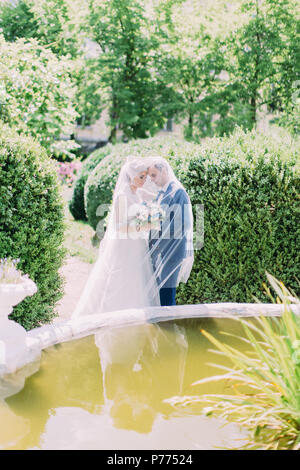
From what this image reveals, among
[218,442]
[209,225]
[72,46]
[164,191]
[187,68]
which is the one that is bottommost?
[218,442]

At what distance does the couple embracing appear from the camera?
5.55 meters

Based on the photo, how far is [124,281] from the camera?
5.62 m

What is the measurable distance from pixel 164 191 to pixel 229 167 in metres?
1.13

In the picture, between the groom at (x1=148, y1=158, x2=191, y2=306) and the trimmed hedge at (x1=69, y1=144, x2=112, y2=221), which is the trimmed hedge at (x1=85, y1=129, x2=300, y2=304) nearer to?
the groom at (x1=148, y1=158, x2=191, y2=306)

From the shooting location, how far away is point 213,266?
6496mm

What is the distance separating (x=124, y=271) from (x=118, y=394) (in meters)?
2.53

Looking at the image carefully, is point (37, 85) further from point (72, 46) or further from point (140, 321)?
point (72, 46)

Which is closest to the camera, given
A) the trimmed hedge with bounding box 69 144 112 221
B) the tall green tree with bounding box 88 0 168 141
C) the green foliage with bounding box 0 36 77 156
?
the green foliage with bounding box 0 36 77 156

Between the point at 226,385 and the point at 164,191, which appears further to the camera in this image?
the point at 164,191

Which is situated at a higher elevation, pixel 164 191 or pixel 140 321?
pixel 164 191

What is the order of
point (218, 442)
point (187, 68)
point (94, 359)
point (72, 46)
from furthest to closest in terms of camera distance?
point (72, 46)
point (187, 68)
point (94, 359)
point (218, 442)

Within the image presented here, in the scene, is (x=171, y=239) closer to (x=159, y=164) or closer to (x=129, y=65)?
(x=159, y=164)

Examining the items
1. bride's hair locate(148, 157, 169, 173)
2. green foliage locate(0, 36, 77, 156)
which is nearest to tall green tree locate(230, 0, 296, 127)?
green foliage locate(0, 36, 77, 156)

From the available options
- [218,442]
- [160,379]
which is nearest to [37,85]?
Answer: [160,379]
